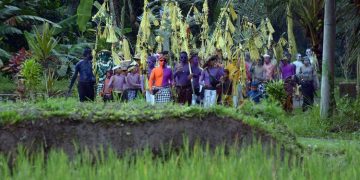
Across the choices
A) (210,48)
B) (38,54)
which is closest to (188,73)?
(210,48)

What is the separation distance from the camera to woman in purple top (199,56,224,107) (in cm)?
1820

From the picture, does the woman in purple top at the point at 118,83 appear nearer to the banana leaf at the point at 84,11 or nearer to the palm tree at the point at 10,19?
the banana leaf at the point at 84,11

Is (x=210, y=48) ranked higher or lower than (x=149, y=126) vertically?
higher

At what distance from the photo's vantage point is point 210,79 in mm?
18266

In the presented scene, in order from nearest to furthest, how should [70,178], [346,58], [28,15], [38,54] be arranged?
1. [70,178]
2. [346,58]
3. [38,54]
4. [28,15]

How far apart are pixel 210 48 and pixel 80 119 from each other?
10710 mm

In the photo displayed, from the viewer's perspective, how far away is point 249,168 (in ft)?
23.6

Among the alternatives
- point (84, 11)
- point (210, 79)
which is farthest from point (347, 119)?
point (84, 11)

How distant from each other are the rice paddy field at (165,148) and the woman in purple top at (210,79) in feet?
19.2

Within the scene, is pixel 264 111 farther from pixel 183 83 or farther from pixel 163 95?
pixel 183 83

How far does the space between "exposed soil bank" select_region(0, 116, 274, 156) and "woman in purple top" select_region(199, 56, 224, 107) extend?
24.1 ft

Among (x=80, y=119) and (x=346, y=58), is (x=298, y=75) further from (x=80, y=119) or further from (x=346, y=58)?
(x=80, y=119)

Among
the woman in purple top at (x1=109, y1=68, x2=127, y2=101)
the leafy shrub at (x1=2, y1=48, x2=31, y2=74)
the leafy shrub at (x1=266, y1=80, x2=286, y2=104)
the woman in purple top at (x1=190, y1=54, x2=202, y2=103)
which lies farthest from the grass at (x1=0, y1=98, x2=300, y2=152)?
the leafy shrub at (x1=2, y1=48, x2=31, y2=74)

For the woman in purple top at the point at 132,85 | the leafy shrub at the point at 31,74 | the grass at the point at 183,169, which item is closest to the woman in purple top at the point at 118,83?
the woman in purple top at the point at 132,85
